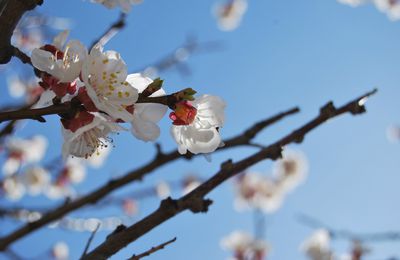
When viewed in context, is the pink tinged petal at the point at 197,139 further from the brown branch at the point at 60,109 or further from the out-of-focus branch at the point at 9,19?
the out-of-focus branch at the point at 9,19

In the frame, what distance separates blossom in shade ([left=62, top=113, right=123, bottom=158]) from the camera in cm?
86

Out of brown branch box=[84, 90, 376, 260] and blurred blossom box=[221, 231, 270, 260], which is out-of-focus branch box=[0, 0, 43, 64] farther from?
blurred blossom box=[221, 231, 270, 260]

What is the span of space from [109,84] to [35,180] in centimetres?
493

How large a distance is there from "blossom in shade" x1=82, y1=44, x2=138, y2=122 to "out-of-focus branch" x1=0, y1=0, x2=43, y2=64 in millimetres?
181

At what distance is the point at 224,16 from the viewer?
7.38 metres

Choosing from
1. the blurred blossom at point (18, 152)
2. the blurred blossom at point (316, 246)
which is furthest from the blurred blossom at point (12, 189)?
the blurred blossom at point (316, 246)

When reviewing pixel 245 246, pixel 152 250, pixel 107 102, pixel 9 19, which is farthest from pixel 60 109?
pixel 245 246

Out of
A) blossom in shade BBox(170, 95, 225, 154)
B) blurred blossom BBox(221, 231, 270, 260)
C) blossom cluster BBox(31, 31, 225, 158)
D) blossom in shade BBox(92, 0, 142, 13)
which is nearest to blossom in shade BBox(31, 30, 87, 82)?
blossom cluster BBox(31, 31, 225, 158)

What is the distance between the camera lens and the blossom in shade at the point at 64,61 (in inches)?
33.7

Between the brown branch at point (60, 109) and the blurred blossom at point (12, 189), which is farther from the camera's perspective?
the blurred blossom at point (12, 189)

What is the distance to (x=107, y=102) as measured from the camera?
887mm

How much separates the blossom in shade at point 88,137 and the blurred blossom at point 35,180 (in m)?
4.71

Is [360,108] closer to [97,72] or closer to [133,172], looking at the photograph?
[97,72]

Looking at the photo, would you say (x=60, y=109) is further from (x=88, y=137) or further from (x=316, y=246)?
(x=316, y=246)
